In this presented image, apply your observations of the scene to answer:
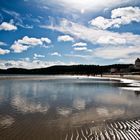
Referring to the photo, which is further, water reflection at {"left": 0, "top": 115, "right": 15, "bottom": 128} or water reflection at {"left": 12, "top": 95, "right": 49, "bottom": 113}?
water reflection at {"left": 12, "top": 95, "right": 49, "bottom": 113}

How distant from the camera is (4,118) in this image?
1367 cm

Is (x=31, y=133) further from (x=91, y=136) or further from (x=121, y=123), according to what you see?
(x=121, y=123)

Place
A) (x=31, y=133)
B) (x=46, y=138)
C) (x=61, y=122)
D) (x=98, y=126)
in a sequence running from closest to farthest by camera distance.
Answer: (x=46, y=138), (x=31, y=133), (x=98, y=126), (x=61, y=122)

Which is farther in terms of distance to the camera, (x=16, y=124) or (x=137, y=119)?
(x=137, y=119)

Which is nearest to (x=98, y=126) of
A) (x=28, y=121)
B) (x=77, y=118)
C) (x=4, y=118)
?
(x=77, y=118)

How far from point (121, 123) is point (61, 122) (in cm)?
323

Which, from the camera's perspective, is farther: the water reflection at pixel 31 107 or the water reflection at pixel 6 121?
the water reflection at pixel 31 107

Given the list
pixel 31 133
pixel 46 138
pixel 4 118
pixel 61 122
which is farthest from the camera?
pixel 4 118

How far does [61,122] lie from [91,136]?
325 cm

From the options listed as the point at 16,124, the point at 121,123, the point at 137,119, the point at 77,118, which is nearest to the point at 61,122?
the point at 77,118

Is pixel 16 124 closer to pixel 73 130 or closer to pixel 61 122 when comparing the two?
pixel 61 122

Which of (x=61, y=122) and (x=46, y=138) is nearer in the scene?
(x=46, y=138)

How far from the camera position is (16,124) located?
40.0 ft

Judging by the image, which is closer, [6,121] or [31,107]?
[6,121]
